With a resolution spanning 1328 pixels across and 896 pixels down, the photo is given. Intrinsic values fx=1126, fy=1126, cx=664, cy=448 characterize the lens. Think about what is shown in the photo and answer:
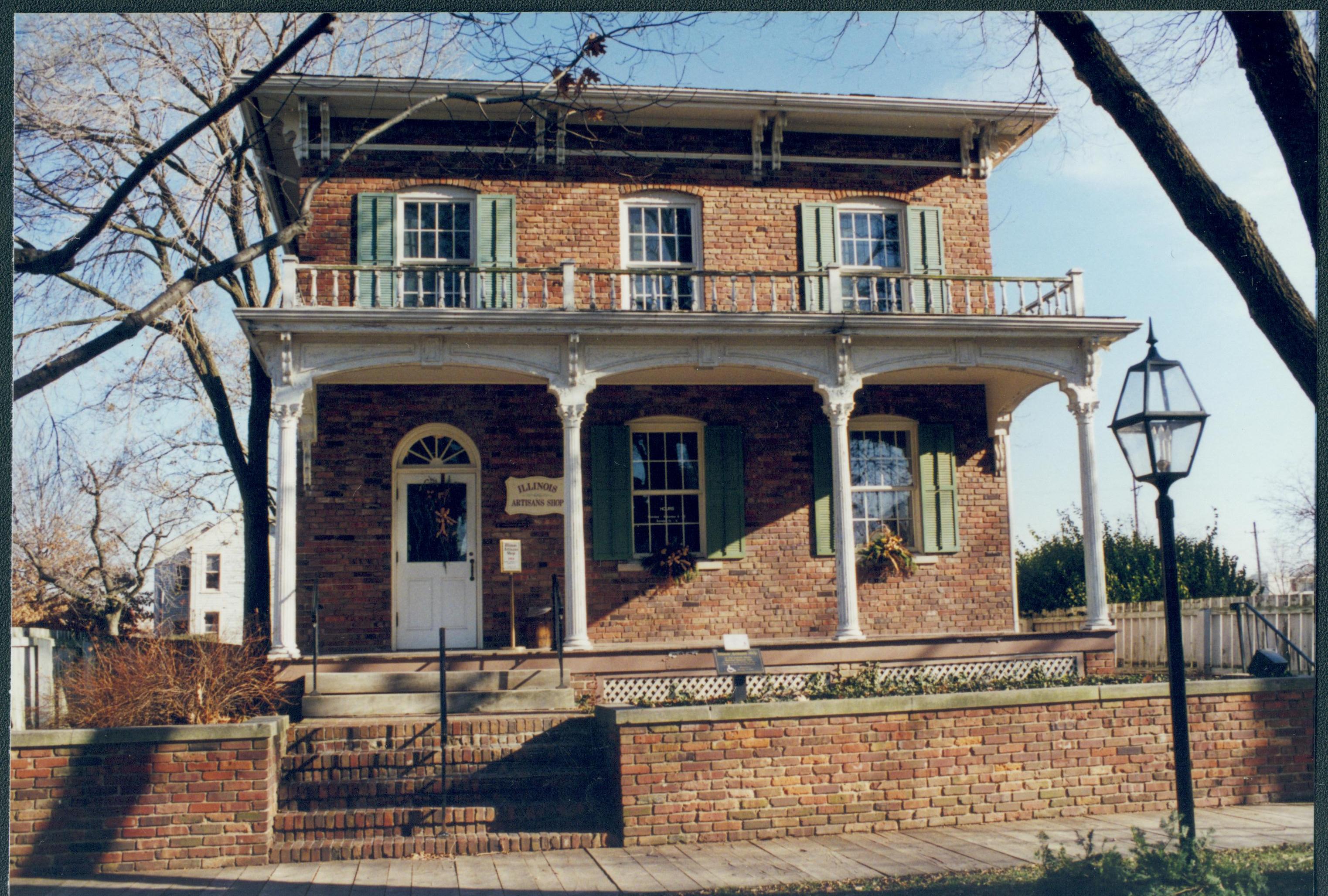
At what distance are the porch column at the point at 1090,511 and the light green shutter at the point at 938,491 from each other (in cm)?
170

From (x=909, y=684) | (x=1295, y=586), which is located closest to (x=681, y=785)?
(x=909, y=684)

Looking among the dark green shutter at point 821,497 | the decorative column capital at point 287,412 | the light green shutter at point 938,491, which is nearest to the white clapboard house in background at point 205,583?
the decorative column capital at point 287,412

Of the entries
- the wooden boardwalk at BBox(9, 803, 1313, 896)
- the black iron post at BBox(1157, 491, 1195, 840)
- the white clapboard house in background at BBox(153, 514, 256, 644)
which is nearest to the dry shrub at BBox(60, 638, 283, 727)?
the wooden boardwalk at BBox(9, 803, 1313, 896)

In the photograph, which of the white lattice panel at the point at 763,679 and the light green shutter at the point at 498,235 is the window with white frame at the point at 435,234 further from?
the white lattice panel at the point at 763,679

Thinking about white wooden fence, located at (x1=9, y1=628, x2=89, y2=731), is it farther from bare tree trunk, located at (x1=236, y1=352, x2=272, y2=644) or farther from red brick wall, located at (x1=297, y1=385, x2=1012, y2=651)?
bare tree trunk, located at (x1=236, y1=352, x2=272, y2=644)

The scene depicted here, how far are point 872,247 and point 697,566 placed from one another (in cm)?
469

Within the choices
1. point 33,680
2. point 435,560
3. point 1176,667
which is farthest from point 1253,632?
point 33,680

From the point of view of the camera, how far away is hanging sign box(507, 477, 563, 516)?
13102mm

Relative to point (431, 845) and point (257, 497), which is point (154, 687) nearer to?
point (431, 845)

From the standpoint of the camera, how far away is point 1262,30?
18.5 ft

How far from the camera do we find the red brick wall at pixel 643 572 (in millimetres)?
12938

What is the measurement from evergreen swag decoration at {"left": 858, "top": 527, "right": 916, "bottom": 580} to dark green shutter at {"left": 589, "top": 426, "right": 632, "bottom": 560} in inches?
116

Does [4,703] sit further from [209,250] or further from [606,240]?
[209,250]

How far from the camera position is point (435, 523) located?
1328 centimetres
